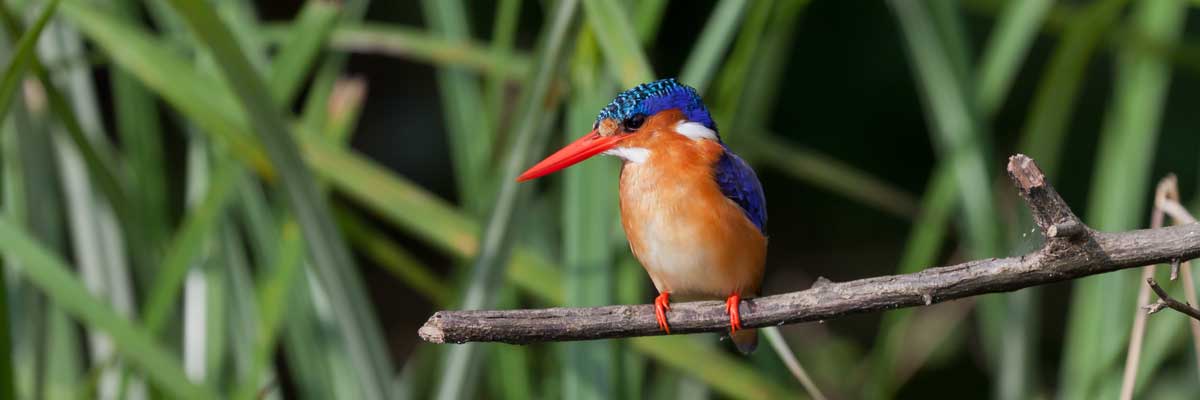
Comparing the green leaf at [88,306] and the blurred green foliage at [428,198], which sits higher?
the blurred green foliage at [428,198]

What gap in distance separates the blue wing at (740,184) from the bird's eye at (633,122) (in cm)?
11

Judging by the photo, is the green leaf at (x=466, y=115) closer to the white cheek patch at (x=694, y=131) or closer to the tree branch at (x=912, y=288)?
the white cheek patch at (x=694, y=131)

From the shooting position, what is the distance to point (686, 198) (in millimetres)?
1178

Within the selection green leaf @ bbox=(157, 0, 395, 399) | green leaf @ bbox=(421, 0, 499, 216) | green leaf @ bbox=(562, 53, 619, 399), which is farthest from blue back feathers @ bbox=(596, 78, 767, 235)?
green leaf @ bbox=(421, 0, 499, 216)

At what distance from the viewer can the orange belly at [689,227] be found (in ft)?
3.86

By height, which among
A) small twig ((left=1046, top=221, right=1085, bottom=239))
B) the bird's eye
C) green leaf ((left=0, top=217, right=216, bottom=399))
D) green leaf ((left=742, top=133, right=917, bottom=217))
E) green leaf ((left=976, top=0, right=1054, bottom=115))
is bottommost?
green leaf ((left=0, top=217, right=216, bottom=399))

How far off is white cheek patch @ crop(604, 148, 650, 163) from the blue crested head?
0.03 m

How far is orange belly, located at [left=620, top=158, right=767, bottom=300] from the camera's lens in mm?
1177

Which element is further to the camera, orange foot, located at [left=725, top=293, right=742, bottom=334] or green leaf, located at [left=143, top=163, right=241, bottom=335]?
green leaf, located at [left=143, top=163, right=241, bottom=335]

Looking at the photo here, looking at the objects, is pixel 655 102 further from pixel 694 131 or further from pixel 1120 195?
pixel 1120 195

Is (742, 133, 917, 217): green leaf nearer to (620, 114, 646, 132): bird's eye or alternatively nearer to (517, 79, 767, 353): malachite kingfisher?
(517, 79, 767, 353): malachite kingfisher

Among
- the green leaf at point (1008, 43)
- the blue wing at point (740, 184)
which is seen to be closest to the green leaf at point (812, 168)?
the green leaf at point (1008, 43)

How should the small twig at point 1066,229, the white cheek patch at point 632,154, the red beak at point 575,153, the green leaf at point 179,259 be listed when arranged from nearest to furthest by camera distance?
1. the small twig at point 1066,229
2. the red beak at point 575,153
3. the white cheek patch at point 632,154
4. the green leaf at point 179,259

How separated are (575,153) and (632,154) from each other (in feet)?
0.34
